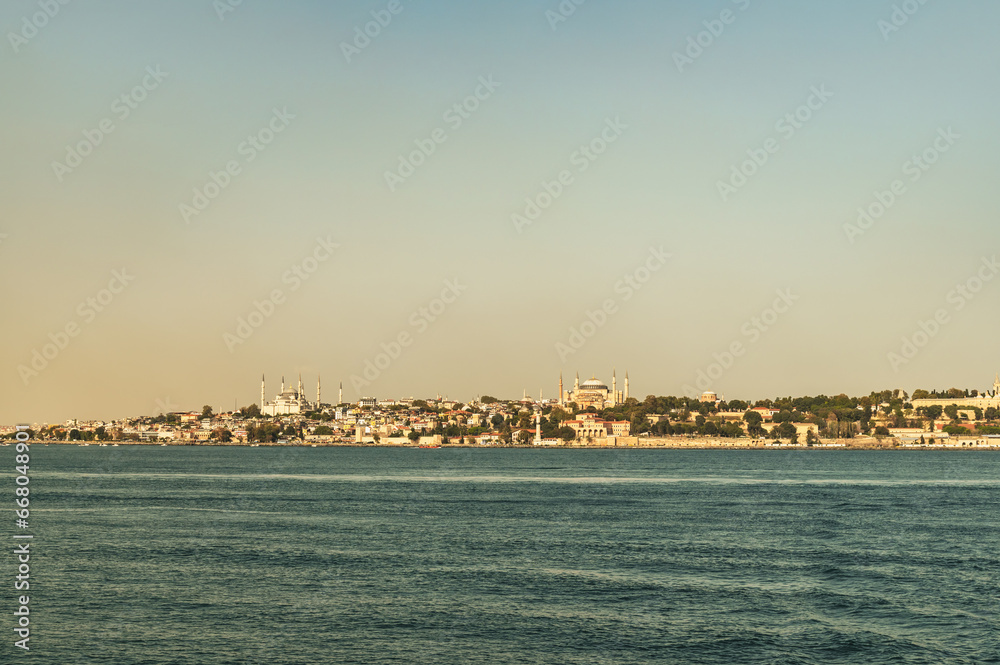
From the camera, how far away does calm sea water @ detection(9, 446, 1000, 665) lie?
17547 mm

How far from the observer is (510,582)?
75.8ft

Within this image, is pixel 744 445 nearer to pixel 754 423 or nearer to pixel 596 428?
pixel 754 423

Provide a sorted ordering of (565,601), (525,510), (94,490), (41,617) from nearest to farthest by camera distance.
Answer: (41,617) < (565,601) < (525,510) < (94,490)

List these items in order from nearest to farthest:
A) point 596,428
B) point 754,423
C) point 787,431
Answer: point 787,431
point 596,428
point 754,423

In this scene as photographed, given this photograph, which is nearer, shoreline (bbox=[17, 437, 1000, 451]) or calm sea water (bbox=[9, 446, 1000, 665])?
calm sea water (bbox=[9, 446, 1000, 665])

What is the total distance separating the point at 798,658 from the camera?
55.6 feet

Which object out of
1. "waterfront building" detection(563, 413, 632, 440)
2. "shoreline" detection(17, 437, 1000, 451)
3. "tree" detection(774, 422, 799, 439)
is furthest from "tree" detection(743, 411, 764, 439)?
"waterfront building" detection(563, 413, 632, 440)

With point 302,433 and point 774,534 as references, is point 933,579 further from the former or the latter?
point 302,433

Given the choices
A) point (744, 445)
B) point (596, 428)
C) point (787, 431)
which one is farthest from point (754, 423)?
point (596, 428)

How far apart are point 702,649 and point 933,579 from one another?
927cm

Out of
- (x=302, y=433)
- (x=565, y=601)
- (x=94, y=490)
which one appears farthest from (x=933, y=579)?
(x=302, y=433)

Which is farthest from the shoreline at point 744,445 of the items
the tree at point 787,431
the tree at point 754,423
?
the tree at point 754,423

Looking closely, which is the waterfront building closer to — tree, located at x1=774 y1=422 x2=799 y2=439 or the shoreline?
the shoreline

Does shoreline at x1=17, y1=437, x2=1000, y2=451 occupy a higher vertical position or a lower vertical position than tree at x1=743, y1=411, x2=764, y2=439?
lower
